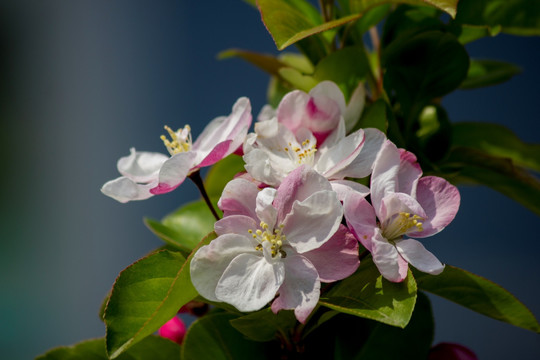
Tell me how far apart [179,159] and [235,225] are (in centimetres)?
11

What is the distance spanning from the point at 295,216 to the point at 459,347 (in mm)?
399

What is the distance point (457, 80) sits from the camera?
0.79 metres

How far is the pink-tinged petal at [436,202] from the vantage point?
1.89 feet

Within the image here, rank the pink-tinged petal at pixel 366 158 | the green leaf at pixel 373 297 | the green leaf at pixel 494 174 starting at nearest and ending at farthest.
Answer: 1. the green leaf at pixel 373 297
2. the pink-tinged petal at pixel 366 158
3. the green leaf at pixel 494 174

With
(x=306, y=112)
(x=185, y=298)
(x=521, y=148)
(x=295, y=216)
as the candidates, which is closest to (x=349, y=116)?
(x=306, y=112)

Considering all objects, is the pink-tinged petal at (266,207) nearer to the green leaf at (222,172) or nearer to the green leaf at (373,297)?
the green leaf at (373,297)

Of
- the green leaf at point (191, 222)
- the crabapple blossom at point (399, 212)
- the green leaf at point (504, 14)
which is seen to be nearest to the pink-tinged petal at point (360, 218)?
the crabapple blossom at point (399, 212)

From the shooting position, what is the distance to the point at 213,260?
529 mm

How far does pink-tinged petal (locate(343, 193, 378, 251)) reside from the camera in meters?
0.53

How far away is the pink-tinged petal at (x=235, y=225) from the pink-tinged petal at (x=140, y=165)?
0.17 metres

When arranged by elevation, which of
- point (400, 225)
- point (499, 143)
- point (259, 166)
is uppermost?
point (259, 166)

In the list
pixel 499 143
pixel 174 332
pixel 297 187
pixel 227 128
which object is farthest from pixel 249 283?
pixel 499 143

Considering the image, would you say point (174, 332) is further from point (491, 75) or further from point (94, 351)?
point (491, 75)

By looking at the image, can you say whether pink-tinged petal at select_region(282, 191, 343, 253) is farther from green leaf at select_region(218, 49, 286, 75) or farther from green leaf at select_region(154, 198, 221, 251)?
green leaf at select_region(218, 49, 286, 75)
